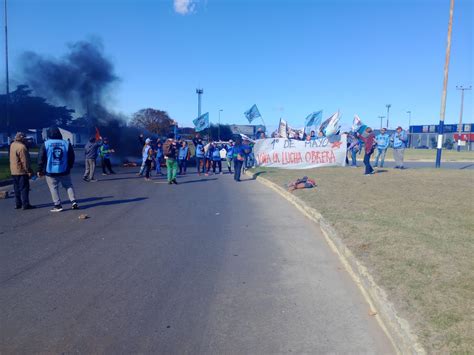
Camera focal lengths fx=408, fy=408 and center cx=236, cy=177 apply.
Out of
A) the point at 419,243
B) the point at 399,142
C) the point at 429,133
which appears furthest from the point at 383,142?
the point at 429,133

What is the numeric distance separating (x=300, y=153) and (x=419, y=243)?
547 inches

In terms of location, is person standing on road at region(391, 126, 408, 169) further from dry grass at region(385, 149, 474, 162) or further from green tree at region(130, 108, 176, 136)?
green tree at region(130, 108, 176, 136)

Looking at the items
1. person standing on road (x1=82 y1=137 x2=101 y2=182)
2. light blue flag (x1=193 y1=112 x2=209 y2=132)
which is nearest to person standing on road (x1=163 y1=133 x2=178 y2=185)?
person standing on road (x1=82 y1=137 x2=101 y2=182)

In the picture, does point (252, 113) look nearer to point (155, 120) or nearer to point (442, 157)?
point (442, 157)

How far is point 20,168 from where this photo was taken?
8.66 meters

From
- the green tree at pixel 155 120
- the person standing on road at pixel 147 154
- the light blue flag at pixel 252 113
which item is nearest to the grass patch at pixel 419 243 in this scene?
the person standing on road at pixel 147 154

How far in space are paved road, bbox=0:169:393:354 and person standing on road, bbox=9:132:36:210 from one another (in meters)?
0.72

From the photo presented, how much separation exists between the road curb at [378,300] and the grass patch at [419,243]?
8cm

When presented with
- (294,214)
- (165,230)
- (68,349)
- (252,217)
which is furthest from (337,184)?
(68,349)

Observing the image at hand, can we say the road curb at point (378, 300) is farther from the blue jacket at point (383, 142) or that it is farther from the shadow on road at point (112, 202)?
the blue jacket at point (383, 142)

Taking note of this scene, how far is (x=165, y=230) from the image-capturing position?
7.16 meters

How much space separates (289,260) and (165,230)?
252 centimetres

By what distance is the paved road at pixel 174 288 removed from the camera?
341cm

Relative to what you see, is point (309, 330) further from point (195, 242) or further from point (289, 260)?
point (195, 242)
